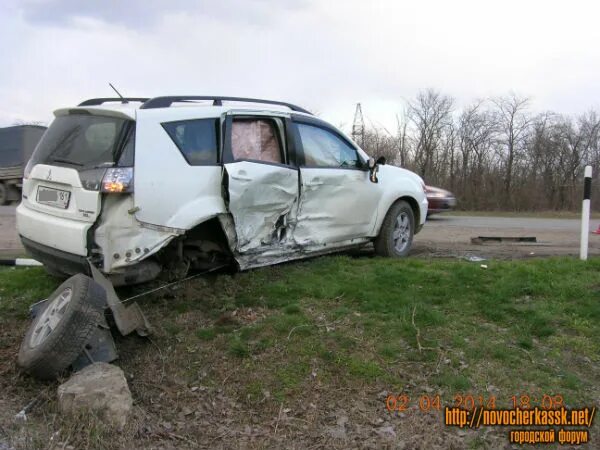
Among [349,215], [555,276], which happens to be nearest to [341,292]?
[349,215]

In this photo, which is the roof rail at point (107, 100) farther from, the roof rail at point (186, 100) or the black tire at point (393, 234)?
the black tire at point (393, 234)

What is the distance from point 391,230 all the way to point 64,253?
3948 millimetres

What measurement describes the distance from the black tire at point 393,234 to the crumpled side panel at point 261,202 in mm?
1618

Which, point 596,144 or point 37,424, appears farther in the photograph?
point 596,144

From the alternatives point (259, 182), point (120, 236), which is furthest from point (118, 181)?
point (259, 182)

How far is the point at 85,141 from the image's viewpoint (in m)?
4.60

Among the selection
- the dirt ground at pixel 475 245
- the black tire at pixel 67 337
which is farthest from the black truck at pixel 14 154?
the black tire at pixel 67 337

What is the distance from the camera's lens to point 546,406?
11.1ft

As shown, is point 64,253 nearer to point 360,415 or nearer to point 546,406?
point 360,415

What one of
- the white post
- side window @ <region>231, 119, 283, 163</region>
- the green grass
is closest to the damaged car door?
side window @ <region>231, 119, 283, 163</region>

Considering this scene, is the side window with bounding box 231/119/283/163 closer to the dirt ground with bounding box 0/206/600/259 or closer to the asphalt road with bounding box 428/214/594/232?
the dirt ground with bounding box 0/206/600/259

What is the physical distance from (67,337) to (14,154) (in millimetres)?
9929

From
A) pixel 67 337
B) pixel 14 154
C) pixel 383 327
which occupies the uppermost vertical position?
pixel 14 154

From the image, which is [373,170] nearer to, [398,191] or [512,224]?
[398,191]
